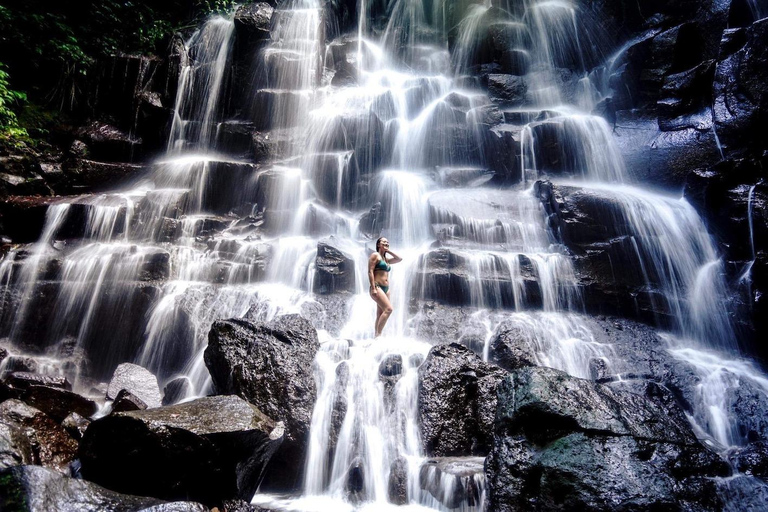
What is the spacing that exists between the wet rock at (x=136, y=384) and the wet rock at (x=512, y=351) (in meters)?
5.49

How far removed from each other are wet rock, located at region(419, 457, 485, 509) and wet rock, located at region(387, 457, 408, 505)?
0.20m

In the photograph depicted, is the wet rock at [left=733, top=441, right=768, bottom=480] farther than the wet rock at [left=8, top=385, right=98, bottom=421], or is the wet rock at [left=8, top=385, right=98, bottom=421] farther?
the wet rock at [left=8, top=385, right=98, bottom=421]

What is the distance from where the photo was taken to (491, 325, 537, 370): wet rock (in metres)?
6.42

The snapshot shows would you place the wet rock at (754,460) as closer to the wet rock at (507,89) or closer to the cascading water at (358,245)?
the cascading water at (358,245)

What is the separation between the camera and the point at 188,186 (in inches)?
481

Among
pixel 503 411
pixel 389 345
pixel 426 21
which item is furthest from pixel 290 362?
pixel 426 21

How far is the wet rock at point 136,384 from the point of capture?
20.2ft

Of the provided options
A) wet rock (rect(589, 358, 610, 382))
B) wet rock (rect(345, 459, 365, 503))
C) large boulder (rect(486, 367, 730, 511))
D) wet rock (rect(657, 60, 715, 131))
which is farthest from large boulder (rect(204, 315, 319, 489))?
wet rock (rect(657, 60, 715, 131))

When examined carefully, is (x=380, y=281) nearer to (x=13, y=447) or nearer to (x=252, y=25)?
(x=13, y=447)

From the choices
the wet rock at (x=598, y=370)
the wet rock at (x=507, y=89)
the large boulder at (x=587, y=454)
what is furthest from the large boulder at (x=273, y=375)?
the wet rock at (x=507, y=89)

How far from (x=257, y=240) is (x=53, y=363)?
16.3 ft

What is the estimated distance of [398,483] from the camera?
4.57 m

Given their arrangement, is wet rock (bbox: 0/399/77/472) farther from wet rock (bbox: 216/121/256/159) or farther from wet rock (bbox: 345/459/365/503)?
wet rock (bbox: 216/121/256/159)

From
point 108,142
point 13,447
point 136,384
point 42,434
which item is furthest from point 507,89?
point 13,447
